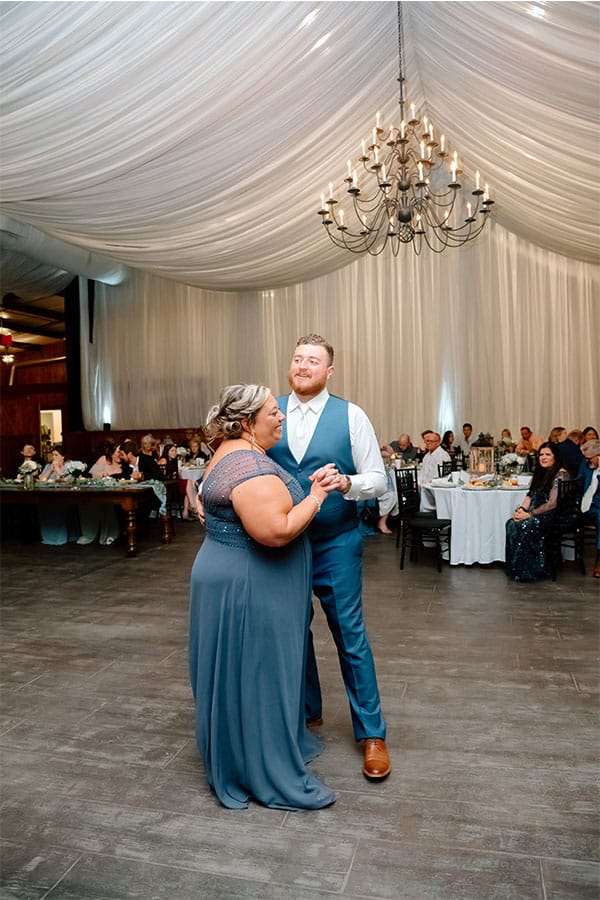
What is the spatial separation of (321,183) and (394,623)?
5178mm

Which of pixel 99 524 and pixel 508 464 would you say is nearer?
pixel 508 464

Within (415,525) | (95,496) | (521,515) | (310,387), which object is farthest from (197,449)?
(310,387)

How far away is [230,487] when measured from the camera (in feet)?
7.66

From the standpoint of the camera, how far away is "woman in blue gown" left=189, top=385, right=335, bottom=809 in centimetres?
238

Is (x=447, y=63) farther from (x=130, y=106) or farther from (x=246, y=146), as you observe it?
(x=130, y=106)

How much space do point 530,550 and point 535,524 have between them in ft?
0.72

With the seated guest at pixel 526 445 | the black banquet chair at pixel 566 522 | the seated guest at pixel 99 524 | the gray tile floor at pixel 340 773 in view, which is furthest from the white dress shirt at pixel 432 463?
the seated guest at pixel 99 524

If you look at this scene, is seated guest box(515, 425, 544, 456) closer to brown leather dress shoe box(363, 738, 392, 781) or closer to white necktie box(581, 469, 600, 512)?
white necktie box(581, 469, 600, 512)

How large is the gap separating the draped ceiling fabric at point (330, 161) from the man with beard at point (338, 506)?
8.28 ft

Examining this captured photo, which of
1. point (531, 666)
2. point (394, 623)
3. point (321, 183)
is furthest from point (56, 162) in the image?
point (531, 666)

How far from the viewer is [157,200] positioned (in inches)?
260

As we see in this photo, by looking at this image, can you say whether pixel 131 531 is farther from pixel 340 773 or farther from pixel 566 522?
pixel 340 773

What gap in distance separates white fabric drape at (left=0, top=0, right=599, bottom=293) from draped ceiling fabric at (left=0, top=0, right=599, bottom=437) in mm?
19

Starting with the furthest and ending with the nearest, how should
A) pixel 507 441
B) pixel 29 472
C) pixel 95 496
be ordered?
pixel 507 441, pixel 29 472, pixel 95 496
